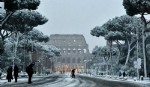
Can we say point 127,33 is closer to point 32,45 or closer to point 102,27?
point 102,27

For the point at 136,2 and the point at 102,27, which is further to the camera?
the point at 102,27

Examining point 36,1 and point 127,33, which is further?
point 127,33

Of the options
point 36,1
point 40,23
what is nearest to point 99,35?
point 40,23

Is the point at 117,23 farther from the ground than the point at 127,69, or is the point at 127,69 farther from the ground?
the point at 117,23

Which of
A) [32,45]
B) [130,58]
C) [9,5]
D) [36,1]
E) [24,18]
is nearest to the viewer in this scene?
[9,5]

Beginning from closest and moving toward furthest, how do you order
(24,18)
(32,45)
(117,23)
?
1. (24,18)
2. (117,23)
3. (32,45)

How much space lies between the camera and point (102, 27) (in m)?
77.0

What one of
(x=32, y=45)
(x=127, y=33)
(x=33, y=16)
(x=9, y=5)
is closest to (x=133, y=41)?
(x=127, y=33)

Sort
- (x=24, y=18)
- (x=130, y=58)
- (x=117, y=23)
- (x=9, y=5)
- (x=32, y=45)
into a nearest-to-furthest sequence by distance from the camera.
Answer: (x=9, y=5) → (x=24, y=18) → (x=117, y=23) → (x=130, y=58) → (x=32, y=45)

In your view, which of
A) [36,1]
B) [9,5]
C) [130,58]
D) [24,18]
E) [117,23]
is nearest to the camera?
[9,5]

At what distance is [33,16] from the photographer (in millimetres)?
52375

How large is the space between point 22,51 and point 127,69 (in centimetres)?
2392

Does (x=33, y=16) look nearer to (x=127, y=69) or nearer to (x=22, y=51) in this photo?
(x=127, y=69)

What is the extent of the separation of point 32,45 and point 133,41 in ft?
65.6
